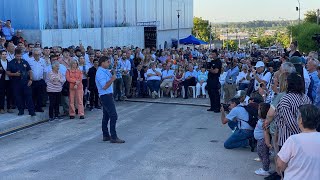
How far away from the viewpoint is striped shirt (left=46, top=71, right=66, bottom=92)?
1278 cm

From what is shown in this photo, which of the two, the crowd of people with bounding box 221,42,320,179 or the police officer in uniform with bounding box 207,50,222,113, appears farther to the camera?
the police officer in uniform with bounding box 207,50,222,113

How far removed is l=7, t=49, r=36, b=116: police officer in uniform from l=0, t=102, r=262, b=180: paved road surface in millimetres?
792

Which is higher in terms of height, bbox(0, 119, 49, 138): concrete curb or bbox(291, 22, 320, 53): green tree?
bbox(291, 22, 320, 53): green tree

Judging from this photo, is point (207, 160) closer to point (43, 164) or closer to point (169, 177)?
point (169, 177)

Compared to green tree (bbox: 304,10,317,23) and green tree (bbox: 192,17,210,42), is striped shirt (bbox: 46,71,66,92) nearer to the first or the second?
green tree (bbox: 304,10,317,23)

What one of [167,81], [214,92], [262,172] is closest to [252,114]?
[262,172]

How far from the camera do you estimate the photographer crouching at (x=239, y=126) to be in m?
9.05

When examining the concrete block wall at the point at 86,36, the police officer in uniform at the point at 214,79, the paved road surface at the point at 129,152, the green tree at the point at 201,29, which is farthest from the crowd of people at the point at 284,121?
the green tree at the point at 201,29

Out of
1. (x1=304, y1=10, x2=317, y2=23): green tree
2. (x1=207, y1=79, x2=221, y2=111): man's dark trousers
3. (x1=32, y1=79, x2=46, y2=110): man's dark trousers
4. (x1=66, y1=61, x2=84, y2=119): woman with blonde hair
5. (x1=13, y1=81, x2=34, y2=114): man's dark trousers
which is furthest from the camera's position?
(x1=304, y1=10, x2=317, y2=23): green tree

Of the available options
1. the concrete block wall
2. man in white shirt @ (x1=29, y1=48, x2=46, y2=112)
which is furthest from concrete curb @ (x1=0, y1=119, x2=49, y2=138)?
the concrete block wall

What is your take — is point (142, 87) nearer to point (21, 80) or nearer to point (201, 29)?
point (21, 80)

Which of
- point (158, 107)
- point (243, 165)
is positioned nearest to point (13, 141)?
point (243, 165)

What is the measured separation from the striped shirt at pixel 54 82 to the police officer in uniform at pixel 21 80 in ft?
2.08

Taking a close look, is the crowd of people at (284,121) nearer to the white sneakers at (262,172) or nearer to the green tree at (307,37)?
the white sneakers at (262,172)
